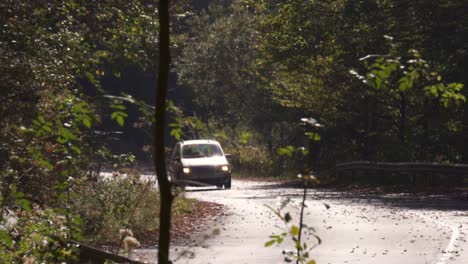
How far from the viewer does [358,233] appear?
Answer: 63.0 ft

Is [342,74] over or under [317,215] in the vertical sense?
over

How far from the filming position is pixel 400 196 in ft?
102

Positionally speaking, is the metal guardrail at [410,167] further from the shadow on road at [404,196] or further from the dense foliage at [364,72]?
the dense foliage at [364,72]

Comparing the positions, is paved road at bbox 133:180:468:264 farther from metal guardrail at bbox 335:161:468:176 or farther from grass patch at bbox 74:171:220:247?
metal guardrail at bbox 335:161:468:176

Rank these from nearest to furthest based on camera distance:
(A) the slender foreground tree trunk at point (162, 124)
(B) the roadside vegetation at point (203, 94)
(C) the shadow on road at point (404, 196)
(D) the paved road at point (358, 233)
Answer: (A) the slender foreground tree trunk at point (162, 124)
(B) the roadside vegetation at point (203, 94)
(D) the paved road at point (358, 233)
(C) the shadow on road at point (404, 196)

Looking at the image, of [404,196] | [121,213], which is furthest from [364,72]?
[121,213]

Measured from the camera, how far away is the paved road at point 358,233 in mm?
15344

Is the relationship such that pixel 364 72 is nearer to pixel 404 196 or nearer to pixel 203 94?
pixel 404 196

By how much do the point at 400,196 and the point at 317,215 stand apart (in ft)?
24.7

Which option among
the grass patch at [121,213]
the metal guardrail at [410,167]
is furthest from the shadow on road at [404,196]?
the grass patch at [121,213]

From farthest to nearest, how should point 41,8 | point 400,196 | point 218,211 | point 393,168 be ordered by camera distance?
point 393,168 → point 400,196 → point 218,211 → point 41,8

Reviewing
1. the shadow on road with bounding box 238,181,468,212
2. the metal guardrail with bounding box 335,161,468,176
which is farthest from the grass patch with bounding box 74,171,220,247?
the metal guardrail with bounding box 335,161,468,176

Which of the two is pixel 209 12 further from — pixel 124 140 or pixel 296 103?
pixel 296 103

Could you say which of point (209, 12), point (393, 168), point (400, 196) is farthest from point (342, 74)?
point (209, 12)
